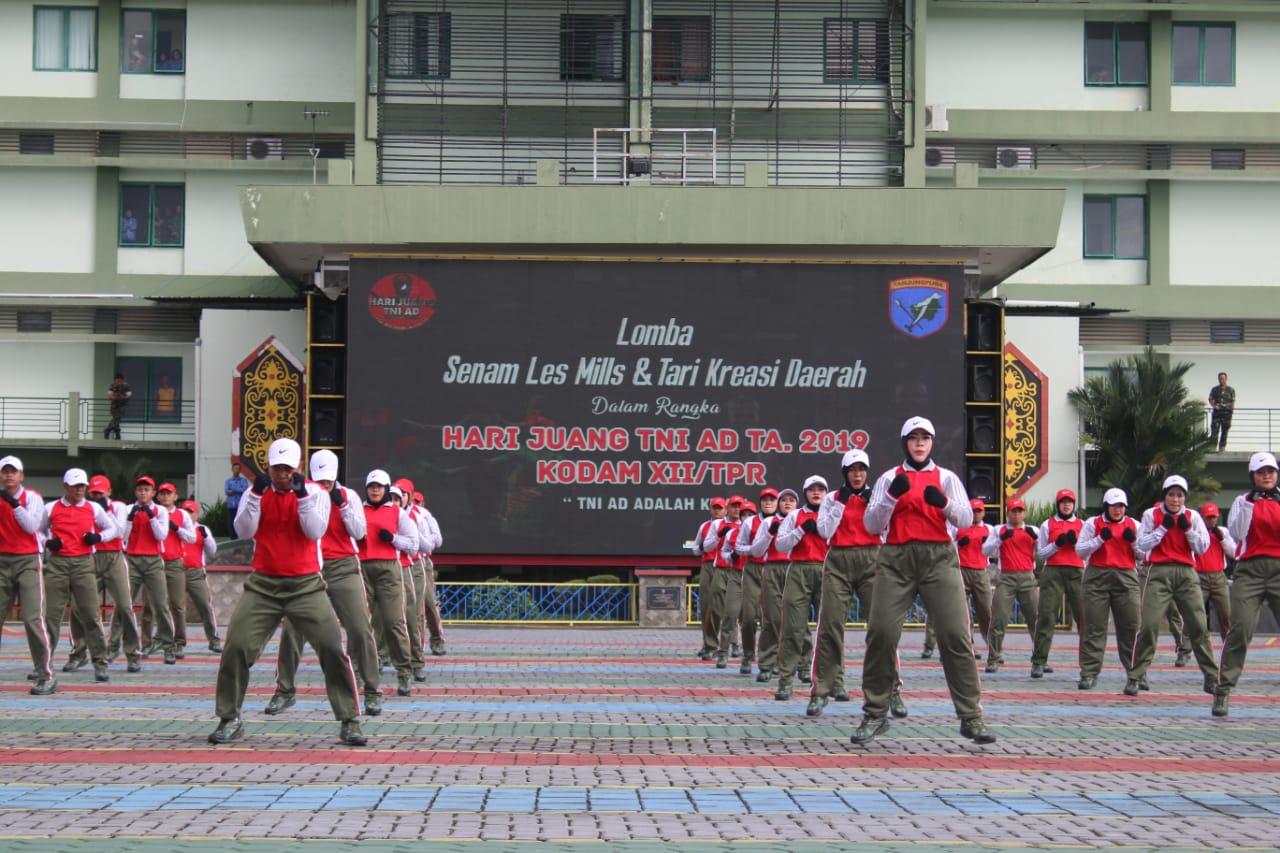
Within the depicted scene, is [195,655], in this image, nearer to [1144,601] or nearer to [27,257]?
[1144,601]

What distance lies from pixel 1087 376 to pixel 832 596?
28.1 metres

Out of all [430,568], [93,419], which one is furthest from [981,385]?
[93,419]

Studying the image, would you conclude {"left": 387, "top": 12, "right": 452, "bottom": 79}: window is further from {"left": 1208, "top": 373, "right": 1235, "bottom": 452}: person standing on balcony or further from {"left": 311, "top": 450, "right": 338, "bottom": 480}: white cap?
{"left": 311, "top": 450, "right": 338, "bottom": 480}: white cap

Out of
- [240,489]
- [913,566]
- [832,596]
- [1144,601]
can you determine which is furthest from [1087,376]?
[913,566]

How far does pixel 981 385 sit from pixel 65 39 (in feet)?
80.3

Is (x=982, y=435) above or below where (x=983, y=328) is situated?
below

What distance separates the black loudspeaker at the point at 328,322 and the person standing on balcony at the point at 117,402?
10.2 meters

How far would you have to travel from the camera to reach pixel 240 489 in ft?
116

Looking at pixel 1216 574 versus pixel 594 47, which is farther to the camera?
pixel 594 47

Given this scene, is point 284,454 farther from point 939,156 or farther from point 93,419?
point 939,156

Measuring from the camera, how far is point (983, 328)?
33.3 meters

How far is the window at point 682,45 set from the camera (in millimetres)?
38938

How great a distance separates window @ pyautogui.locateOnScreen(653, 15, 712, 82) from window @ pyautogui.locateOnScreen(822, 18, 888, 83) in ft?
8.98

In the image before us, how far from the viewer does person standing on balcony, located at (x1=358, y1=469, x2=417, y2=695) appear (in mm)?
16953
